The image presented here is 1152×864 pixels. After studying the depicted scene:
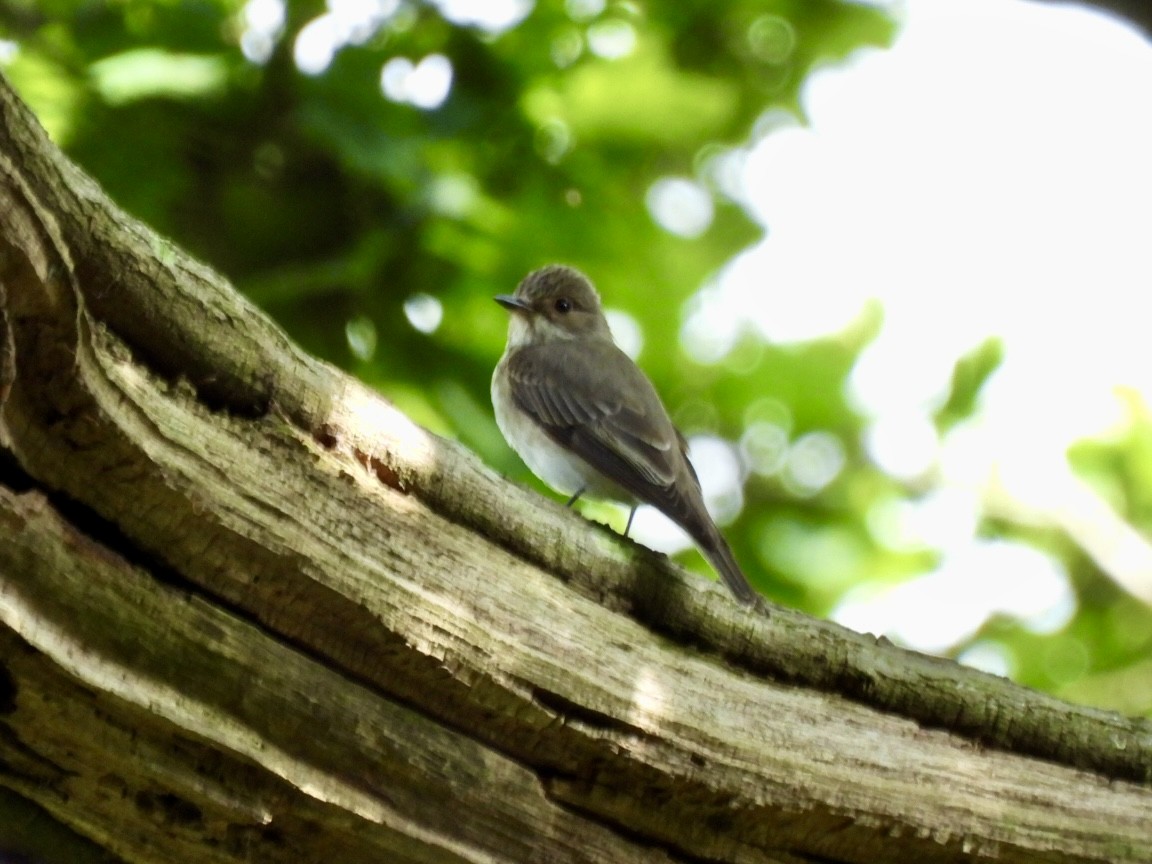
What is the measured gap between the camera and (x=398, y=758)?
278 centimetres

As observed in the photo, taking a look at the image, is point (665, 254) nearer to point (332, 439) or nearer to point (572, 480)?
point (572, 480)

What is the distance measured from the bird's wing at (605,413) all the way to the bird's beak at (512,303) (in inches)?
13.9

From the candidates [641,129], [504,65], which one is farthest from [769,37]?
[504,65]

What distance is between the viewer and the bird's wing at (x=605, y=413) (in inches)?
208

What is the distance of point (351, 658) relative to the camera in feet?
9.12

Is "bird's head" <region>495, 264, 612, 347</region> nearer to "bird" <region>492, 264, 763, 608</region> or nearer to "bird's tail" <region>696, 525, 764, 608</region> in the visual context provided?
"bird" <region>492, 264, 763, 608</region>

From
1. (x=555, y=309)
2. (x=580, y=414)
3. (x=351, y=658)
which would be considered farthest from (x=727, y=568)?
(x=555, y=309)

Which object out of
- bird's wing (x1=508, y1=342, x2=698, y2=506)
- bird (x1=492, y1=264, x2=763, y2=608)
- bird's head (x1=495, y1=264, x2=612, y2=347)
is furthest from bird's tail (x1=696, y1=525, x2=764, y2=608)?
bird's head (x1=495, y1=264, x2=612, y2=347)

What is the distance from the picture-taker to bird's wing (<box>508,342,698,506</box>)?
5277 mm

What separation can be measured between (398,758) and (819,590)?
3.80 meters

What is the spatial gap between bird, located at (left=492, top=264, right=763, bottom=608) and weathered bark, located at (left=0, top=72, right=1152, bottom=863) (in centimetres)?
146

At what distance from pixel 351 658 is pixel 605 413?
3.05 m

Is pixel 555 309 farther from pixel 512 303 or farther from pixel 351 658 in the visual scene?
pixel 351 658

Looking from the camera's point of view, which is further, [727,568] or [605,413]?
[605,413]
